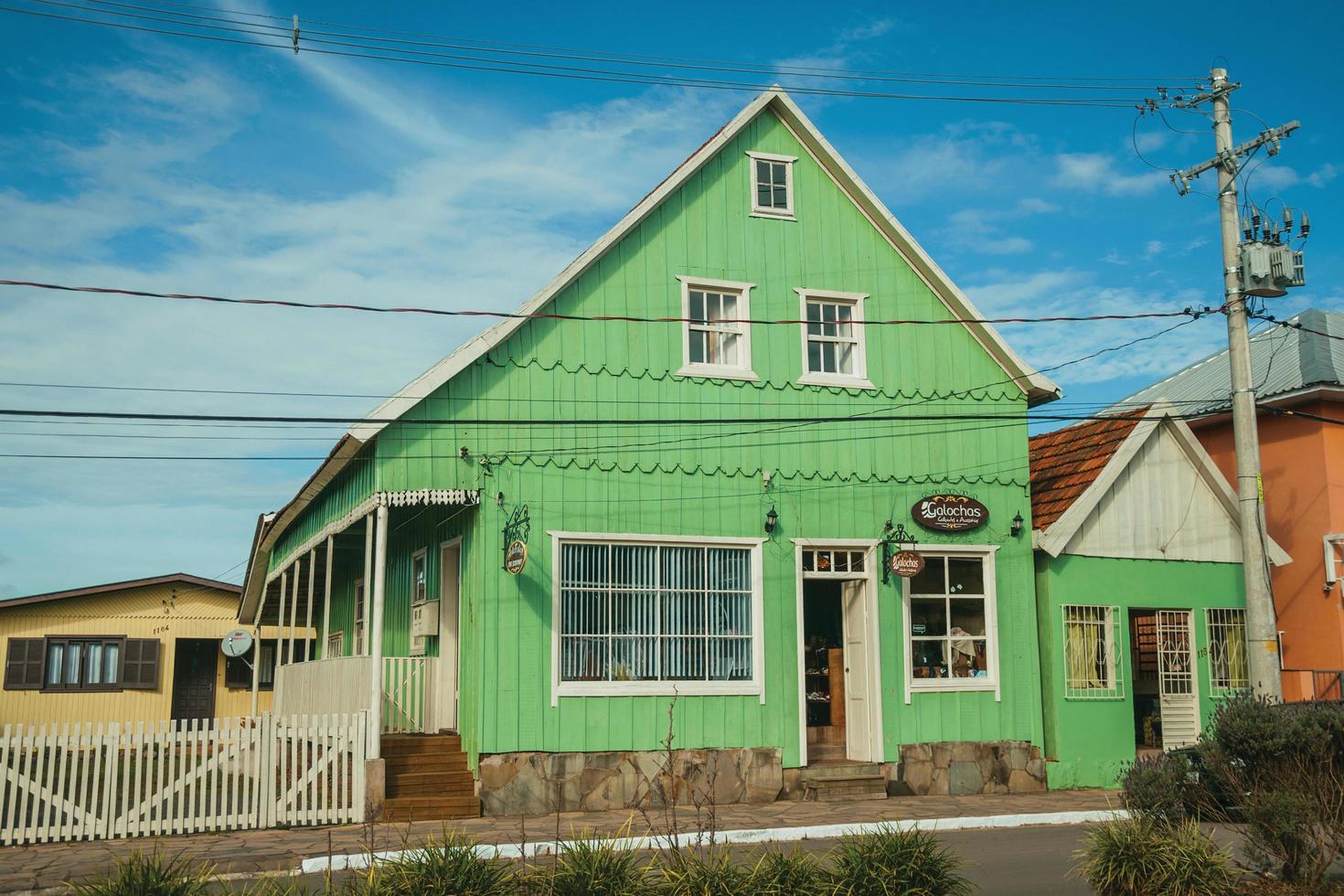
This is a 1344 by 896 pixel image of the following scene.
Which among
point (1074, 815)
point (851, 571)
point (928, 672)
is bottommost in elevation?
point (1074, 815)

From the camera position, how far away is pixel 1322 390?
20578mm

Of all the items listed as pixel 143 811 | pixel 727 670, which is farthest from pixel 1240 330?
pixel 143 811

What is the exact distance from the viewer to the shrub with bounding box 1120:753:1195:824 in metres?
9.58

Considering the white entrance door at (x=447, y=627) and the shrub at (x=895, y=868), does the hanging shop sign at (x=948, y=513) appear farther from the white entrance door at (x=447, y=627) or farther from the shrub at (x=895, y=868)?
the shrub at (x=895, y=868)

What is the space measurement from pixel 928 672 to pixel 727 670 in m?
2.93

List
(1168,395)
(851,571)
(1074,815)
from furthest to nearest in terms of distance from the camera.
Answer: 1. (1168,395)
2. (851,571)
3. (1074,815)

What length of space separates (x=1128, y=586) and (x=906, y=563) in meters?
3.80

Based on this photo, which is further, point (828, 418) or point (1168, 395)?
point (1168, 395)

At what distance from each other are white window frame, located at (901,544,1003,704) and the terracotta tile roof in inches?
42.9

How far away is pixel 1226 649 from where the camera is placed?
18750mm

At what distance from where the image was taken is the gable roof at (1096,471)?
17.9 m

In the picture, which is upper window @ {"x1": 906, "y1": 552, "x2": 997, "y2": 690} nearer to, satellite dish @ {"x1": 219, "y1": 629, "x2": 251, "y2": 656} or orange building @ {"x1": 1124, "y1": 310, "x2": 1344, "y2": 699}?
orange building @ {"x1": 1124, "y1": 310, "x2": 1344, "y2": 699}

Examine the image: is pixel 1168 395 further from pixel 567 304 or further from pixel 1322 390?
pixel 567 304

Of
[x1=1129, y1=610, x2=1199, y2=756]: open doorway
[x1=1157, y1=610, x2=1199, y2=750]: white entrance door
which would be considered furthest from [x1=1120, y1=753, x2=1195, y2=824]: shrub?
[x1=1157, y1=610, x2=1199, y2=750]: white entrance door
